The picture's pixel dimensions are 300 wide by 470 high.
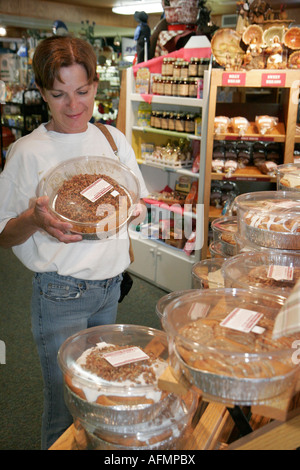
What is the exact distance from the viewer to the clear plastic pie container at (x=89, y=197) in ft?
4.81

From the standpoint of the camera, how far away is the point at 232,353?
0.81m

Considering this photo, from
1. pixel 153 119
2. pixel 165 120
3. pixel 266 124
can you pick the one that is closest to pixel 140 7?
pixel 153 119

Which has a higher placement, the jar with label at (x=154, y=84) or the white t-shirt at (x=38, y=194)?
the jar with label at (x=154, y=84)

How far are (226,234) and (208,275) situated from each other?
0.82 ft

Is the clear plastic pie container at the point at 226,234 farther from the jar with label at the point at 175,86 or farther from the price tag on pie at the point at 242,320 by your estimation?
the jar with label at the point at 175,86

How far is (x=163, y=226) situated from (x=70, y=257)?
276 cm

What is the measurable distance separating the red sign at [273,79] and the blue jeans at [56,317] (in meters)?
2.18

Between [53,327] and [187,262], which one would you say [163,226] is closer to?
[187,262]

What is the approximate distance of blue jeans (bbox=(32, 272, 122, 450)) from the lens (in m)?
1.61

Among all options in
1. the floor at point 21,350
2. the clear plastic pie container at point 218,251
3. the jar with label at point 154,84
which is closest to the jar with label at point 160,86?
the jar with label at point 154,84

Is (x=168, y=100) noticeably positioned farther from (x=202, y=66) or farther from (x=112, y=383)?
(x=112, y=383)

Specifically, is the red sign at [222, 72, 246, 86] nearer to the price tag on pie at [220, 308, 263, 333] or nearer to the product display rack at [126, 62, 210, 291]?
the product display rack at [126, 62, 210, 291]

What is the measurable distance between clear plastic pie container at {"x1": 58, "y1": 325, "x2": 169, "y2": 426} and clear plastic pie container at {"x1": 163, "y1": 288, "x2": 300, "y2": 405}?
0.09 meters

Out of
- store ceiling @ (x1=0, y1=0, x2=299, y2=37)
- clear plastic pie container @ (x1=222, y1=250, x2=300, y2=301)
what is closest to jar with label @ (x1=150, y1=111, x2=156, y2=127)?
store ceiling @ (x1=0, y1=0, x2=299, y2=37)
